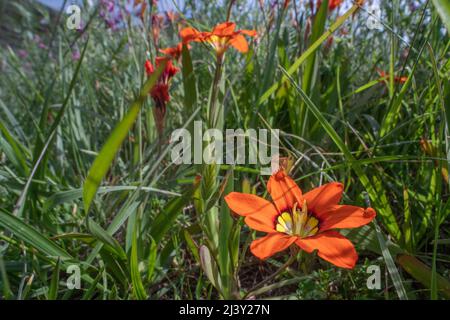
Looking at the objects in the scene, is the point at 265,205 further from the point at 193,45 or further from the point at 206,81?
the point at 193,45

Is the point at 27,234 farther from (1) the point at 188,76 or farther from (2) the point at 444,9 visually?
(2) the point at 444,9

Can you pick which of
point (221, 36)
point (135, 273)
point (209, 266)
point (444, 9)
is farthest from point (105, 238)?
point (444, 9)

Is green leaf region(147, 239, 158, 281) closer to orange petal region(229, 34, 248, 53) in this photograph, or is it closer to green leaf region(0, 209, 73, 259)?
green leaf region(0, 209, 73, 259)

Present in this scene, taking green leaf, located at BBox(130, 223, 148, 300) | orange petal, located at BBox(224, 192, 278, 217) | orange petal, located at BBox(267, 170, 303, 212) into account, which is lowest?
green leaf, located at BBox(130, 223, 148, 300)

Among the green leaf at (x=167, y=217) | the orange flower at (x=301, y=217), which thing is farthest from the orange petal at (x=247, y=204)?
the green leaf at (x=167, y=217)

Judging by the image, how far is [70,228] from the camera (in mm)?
914

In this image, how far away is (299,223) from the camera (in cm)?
58

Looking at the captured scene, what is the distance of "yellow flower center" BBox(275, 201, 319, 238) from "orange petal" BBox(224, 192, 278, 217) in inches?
1.2

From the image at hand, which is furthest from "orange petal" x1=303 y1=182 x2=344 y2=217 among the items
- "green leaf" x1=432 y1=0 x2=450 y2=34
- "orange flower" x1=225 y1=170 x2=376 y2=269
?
"green leaf" x1=432 y1=0 x2=450 y2=34

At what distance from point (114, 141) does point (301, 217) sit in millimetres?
298

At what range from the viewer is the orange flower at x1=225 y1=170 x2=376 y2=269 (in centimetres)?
47

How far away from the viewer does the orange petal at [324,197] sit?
1.86 feet

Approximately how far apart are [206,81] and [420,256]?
0.93 m

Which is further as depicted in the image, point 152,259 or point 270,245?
point 152,259
